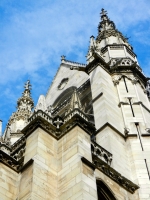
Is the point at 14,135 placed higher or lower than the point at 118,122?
higher

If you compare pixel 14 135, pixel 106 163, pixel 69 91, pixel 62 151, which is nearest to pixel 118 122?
pixel 106 163

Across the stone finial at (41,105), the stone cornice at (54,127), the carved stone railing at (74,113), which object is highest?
the stone finial at (41,105)

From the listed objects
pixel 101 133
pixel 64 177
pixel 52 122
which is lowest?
pixel 64 177

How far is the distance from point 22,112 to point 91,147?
1180cm

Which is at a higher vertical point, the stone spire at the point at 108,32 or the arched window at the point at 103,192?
the stone spire at the point at 108,32

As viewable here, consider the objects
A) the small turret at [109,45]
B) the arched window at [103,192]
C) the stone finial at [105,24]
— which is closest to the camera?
the arched window at [103,192]

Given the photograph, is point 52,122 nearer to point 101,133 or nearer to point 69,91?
point 101,133

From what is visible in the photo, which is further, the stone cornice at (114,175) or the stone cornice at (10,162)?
the stone cornice at (114,175)

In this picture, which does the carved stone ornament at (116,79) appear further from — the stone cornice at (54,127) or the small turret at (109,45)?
the stone cornice at (54,127)

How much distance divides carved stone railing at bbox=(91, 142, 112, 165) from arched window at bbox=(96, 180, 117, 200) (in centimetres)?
130

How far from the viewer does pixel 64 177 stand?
1294 centimetres

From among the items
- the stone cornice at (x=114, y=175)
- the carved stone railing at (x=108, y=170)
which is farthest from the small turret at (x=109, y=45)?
the stone cornice at (x=114, y=175)

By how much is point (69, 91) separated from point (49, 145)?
602 inches

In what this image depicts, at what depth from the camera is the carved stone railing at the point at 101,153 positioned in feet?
51.5
